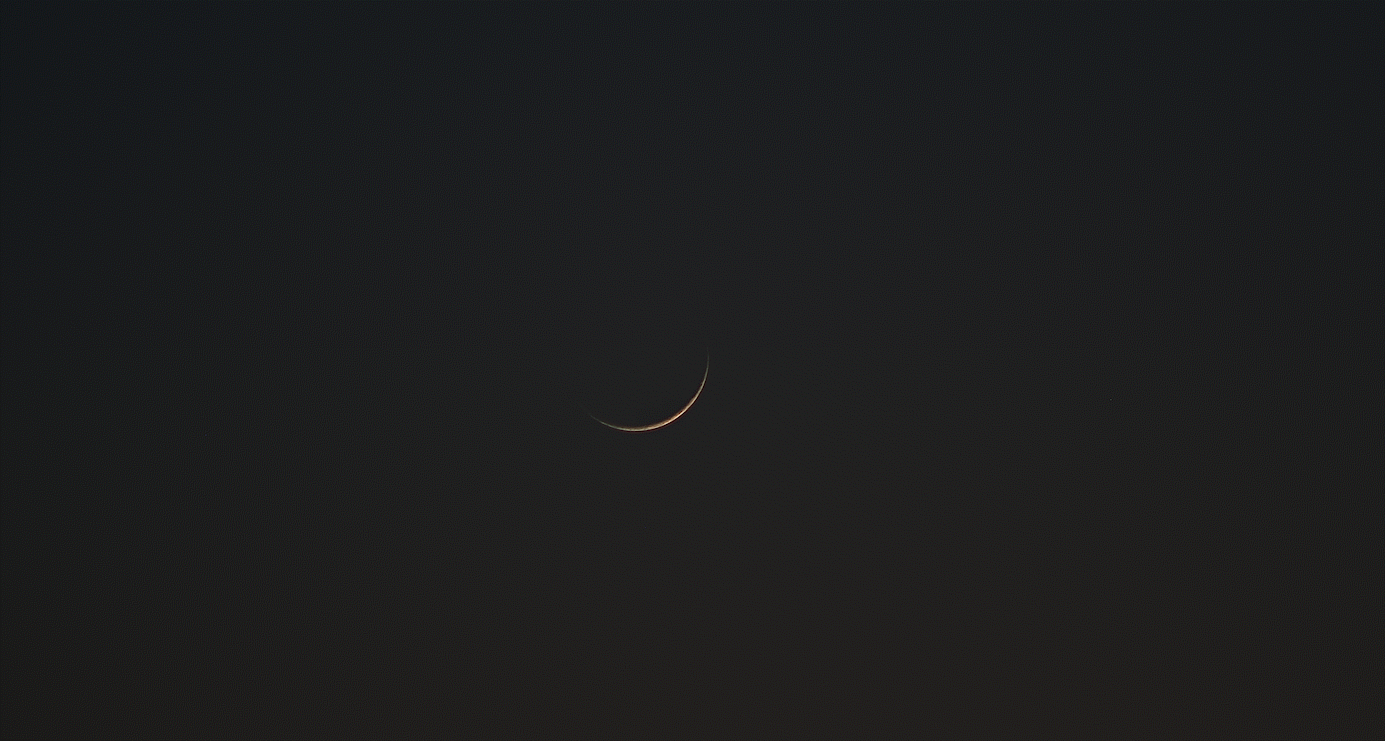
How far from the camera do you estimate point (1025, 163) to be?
148cm

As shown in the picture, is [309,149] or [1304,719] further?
[309,149]

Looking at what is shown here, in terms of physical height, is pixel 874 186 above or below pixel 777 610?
above

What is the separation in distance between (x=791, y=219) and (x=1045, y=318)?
1.48ft

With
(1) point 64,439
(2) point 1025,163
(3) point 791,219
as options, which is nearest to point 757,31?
(3) point 791,219

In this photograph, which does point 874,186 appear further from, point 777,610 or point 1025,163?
point 777,610

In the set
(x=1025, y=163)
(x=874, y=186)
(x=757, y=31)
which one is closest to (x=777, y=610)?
(x=874, y=186)

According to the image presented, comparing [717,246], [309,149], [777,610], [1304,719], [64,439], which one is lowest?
[1304,719]

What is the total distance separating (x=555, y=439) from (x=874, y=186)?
27.2 inches

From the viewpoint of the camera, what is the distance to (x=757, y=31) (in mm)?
1519

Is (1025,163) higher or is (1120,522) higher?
(1025,163)

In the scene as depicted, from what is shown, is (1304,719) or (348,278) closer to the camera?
(1304,719)

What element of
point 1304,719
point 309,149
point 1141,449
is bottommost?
point 1304,719

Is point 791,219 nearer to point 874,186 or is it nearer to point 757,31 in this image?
point 874,186

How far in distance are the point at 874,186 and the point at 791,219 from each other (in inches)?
5.9
